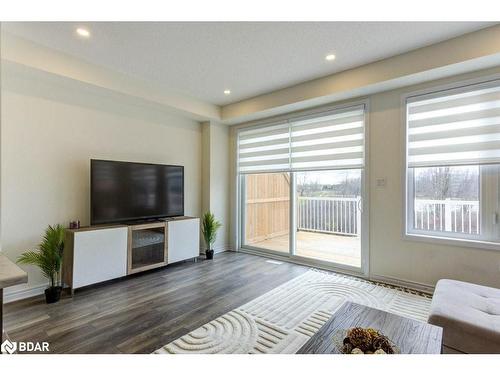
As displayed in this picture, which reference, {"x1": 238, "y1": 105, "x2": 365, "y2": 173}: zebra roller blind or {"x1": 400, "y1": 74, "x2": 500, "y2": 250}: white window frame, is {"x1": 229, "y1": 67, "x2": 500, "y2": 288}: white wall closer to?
{"x1": 400, "y1": 74, "x2": 500, "y2": 250}: white window frame

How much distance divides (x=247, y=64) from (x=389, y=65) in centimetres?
161

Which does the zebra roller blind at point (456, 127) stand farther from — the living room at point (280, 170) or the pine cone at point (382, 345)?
the pine cone at point (382, 345)

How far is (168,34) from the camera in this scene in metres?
2.36

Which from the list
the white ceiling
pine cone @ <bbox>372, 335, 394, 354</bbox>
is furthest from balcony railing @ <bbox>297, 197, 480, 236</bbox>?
pine cone @ <bbox>372, 335, 394, 354</bbox>

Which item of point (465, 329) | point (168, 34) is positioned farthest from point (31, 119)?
point (465, 329)

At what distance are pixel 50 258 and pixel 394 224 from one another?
154 inches

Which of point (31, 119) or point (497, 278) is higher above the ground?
point (31, 119)

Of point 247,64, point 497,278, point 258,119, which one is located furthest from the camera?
point 258,119

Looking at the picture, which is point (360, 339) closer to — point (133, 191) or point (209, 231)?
point (133, 191)

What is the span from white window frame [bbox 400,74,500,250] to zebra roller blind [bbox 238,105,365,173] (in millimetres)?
507

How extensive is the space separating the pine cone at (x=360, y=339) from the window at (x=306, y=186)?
2387 millimetres

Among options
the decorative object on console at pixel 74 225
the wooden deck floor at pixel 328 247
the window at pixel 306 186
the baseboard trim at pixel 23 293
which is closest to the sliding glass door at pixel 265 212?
the window at pixel 306 186
